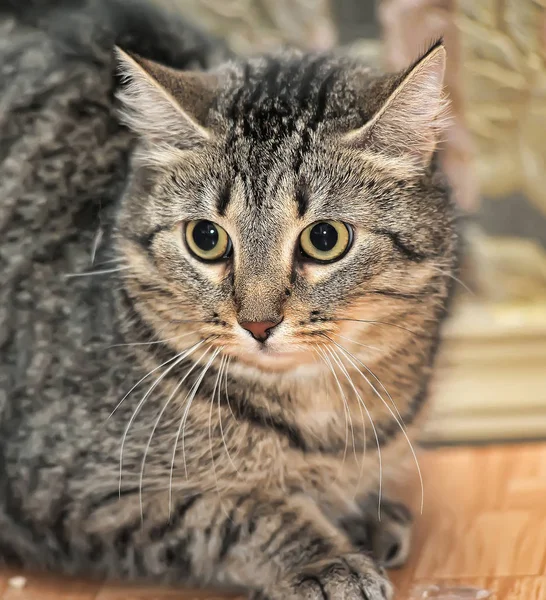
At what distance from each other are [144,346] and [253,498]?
25 centimetres

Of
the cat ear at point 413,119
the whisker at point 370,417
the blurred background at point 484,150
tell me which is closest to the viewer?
the cat ear at point 413,119

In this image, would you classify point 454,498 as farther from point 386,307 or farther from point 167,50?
point 167,50

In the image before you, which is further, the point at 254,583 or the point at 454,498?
the point at 454,498

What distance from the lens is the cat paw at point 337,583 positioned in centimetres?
112

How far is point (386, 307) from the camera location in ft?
3.74

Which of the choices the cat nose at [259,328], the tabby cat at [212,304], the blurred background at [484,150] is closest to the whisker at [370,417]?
the tabby cat at [212,304]

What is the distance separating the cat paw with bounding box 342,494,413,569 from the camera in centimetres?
132

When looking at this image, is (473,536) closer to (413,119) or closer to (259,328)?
(259,328)

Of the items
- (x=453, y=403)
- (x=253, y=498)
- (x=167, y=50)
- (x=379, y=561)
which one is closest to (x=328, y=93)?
(x=167, y=50)

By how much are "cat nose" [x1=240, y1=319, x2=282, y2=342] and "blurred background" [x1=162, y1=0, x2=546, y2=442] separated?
547 millimetres

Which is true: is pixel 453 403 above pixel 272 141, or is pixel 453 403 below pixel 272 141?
below

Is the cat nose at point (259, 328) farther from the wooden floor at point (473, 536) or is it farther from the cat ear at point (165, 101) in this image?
the wooden floor at point (473, 536)

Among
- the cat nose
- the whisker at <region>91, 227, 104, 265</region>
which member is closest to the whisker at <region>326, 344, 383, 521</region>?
the cat nose

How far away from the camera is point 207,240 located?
3.64 ft
